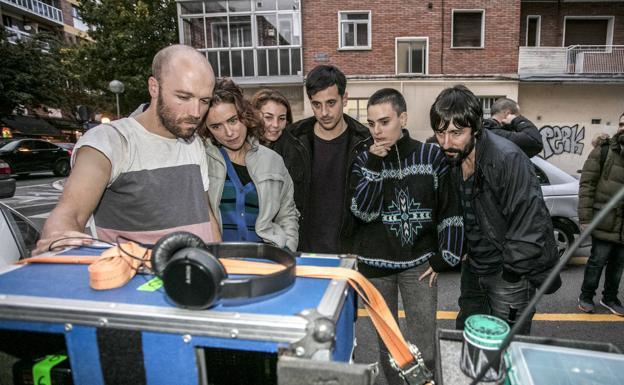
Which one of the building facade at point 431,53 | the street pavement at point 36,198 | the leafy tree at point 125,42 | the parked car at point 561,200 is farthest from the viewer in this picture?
the leafy tree at point 125,42

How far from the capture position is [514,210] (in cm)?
205

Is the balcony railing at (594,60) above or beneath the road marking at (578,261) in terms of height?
above

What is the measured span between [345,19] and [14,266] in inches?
653

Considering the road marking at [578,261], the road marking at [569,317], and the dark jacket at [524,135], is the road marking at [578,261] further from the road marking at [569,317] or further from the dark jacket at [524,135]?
the dark jacket at [524,135]

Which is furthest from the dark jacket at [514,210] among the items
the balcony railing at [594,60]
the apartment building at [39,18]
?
the apartment building at [39,18]

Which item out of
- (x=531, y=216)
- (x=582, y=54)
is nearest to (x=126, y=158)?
(x=531, y=216)

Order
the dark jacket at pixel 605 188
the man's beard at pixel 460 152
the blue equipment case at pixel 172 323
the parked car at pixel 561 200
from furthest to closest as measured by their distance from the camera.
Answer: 1. the parked car at pixel 561 200
2. the dark jacket at pixel 605 188
3. the man's beard at pixel 460 152
4. the blue equipment case at pixel 172 323

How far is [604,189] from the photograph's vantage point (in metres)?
3.69

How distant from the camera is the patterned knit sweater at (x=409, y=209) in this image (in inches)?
88.7

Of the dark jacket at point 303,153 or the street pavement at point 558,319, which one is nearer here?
the dark jacket at point 303,153

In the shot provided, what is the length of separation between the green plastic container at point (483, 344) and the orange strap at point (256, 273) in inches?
7.5

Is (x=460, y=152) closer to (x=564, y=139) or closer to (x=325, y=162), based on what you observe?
(x=325, y=162)

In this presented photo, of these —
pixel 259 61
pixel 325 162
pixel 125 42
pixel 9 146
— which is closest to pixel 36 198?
pixel 9 146

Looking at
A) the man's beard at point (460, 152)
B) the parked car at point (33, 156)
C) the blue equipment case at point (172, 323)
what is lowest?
the parked car at point (33, 156)
